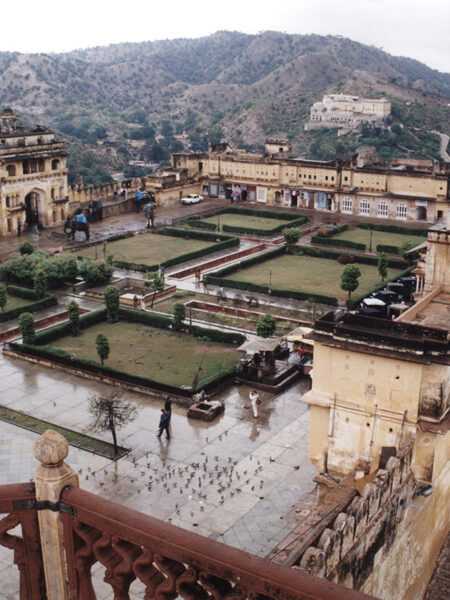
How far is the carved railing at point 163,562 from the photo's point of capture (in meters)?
4.52

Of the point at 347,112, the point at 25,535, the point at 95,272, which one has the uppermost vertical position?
the point at 25,535

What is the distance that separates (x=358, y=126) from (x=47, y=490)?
10946 centimetres

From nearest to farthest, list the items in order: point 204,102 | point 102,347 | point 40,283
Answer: point 102,347
point 40,283
point 204,102

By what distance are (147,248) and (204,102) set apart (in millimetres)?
113395

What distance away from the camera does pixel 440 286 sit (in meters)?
21.9

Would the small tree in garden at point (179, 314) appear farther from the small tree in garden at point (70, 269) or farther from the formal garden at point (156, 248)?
the formal garden at point (156, 248)

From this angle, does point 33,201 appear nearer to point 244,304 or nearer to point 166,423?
point 244,304

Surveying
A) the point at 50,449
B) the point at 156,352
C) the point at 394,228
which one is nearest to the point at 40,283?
the point at 156,352

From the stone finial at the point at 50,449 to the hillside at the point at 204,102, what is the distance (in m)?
83.7

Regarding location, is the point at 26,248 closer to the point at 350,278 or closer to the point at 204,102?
the point at 350,278

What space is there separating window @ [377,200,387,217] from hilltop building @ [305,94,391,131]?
56.7 meters

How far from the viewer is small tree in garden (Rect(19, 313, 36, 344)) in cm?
2838

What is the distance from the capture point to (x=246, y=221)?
54.7 meters

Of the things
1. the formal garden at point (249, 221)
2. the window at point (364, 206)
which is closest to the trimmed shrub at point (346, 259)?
the formal garden at point (249, 221)
